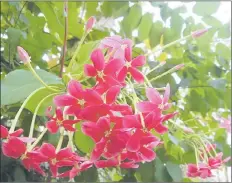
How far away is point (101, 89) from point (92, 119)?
0.11ft

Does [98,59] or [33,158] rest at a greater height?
[98,59]

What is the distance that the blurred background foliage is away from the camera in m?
0.81

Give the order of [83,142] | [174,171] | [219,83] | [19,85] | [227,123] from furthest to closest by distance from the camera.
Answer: [227,123] < [219,83] < [174,171] < [83,142] < [19,85]

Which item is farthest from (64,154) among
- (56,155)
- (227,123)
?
(227,123)

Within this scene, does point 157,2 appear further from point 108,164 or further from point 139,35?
point 108,164

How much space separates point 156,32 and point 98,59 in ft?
1.83

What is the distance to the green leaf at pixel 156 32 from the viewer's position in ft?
3.16

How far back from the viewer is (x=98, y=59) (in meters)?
0.43

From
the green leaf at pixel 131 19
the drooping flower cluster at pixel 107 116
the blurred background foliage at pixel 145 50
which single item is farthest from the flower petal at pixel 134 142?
the green leaf at pixel 131 19

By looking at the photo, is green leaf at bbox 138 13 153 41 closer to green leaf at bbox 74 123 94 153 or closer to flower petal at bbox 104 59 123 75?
Answer: green leaf at bbox 74 123 94 153

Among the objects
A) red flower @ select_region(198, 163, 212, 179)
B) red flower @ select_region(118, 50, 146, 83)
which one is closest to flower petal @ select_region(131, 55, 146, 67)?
red flower @ select_region(118, 50, 146, 83)

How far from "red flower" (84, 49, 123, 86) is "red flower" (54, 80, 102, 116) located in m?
0.02

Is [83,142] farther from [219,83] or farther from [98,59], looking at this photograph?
[219,83]

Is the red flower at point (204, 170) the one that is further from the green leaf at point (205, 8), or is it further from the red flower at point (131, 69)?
the green leaf at point (205, 8)
